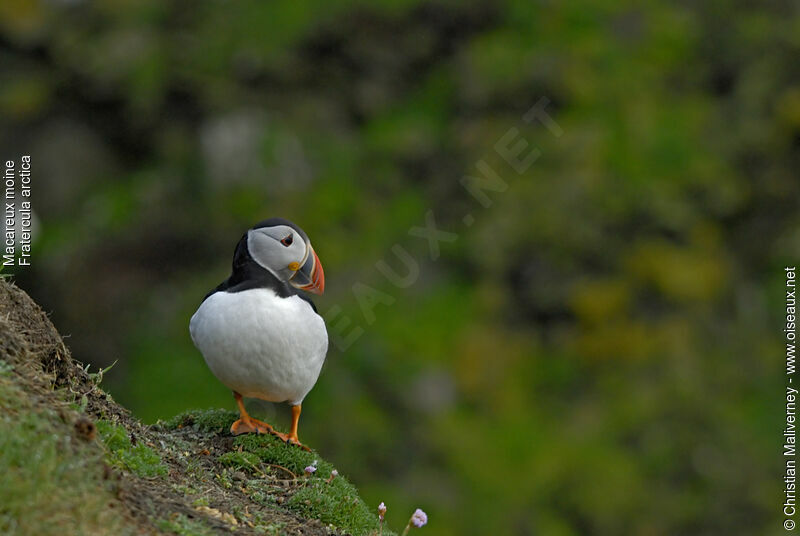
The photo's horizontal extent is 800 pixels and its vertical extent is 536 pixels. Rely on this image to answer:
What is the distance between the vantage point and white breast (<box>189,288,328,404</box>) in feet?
19.8

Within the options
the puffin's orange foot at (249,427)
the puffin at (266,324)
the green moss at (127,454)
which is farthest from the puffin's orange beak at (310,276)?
the green moss at (127,454)

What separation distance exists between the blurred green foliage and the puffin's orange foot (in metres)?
3.90

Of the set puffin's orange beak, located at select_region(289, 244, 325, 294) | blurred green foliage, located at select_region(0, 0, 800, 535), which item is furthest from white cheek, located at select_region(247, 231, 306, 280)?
blurred green foliage, located at select_region(0, 0, 800, 535)

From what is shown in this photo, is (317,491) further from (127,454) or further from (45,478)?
(45,478)

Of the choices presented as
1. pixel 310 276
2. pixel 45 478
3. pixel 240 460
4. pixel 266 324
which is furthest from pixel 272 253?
pixel 45 478

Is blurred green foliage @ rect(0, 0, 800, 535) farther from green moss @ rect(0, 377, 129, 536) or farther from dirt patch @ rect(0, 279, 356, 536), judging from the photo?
green moss @ rect(0, 377, 129, 536)

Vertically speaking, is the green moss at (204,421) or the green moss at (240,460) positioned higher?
the green moss at (204,421)

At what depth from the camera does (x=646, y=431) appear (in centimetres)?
1205

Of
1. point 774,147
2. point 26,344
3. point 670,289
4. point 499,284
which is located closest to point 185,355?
point 499,284

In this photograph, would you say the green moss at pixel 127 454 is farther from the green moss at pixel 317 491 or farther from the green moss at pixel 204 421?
the green moss at pixel 204 421

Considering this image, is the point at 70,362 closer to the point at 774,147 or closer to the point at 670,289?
the point at 670,289

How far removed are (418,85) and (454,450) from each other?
16.3ft

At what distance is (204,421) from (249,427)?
0.33 m

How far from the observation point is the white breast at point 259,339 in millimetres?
6035
